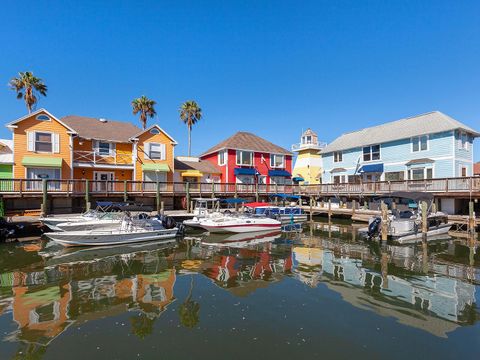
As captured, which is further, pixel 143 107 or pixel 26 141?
pixel 143 107

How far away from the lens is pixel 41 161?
26.0 meters

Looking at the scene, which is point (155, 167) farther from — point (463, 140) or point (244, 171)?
point (463, 140)

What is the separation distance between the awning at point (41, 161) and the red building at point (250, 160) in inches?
762

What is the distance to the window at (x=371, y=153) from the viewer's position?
35531 mm

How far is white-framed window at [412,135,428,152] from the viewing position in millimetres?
30562

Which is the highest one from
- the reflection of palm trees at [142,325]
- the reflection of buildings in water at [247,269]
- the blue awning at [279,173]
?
the blue awning at [279,173]

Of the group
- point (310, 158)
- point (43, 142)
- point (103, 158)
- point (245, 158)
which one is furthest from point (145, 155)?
point (310, 158)

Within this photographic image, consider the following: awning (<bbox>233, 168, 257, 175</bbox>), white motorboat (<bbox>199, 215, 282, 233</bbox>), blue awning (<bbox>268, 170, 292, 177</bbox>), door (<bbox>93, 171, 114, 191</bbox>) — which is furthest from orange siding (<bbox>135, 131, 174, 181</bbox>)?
blue awning (<bbox>268, 170, 292, 177</bbox>)

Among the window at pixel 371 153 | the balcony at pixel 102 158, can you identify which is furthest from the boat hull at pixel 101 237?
the window at pixel 371 153

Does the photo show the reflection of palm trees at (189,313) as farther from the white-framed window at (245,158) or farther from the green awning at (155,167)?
the white-framed window at (245,158)

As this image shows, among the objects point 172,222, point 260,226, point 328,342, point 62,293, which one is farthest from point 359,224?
point 62,293

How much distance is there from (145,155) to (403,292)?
2798cm

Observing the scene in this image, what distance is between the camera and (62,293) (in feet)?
33.1

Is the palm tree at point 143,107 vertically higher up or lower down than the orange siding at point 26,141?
higher up
